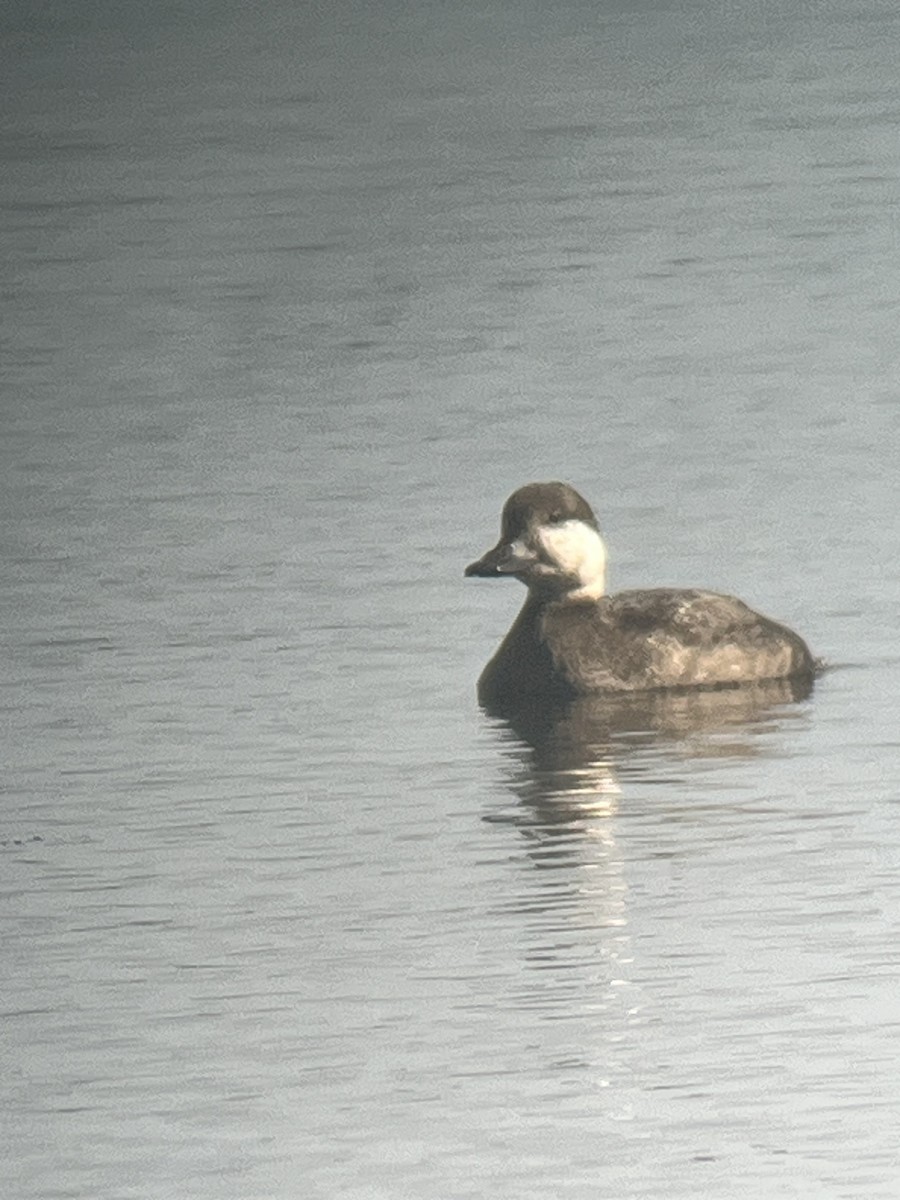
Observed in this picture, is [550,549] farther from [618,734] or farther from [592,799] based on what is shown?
[592,799]

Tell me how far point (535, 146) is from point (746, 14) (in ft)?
13.4

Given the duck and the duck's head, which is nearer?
the duck

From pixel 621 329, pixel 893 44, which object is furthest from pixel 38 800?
pixel 893 44

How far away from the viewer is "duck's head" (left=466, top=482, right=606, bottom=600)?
8.52 m

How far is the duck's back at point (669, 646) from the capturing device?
812 cm

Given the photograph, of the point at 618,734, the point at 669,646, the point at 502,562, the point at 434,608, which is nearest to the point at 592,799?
the point at 618,734

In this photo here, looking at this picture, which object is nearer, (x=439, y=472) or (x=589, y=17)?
(x=439, y=472)

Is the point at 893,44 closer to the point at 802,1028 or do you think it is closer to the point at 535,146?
the point at 535,146

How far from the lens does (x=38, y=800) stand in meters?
6.95

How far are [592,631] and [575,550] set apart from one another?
0.30 meters

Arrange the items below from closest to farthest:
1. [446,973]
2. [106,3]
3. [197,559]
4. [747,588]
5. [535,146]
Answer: [446,973]
[747,588]
[197,559]
[535,146]
[106,3]

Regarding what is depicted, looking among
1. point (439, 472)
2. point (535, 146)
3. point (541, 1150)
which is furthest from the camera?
point (535, 146)

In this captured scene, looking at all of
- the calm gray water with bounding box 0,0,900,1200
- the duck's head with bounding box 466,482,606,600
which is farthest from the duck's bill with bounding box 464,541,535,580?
the calm gray water with bounding box 0,0,900,1200

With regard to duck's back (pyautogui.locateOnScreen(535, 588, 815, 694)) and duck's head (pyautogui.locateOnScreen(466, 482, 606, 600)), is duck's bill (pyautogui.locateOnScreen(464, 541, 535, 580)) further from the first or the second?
duck's back (pyautogui.locateOnScreen(535, 588, 815, 694))
